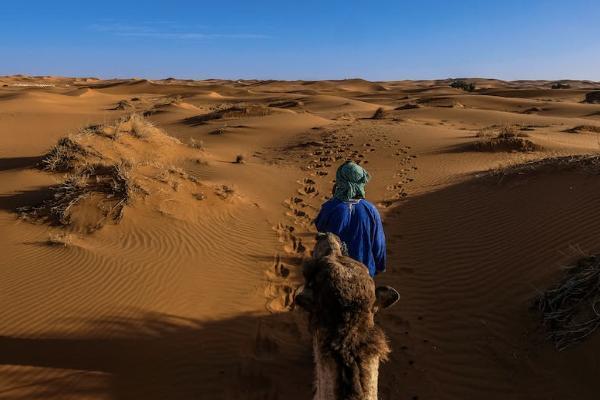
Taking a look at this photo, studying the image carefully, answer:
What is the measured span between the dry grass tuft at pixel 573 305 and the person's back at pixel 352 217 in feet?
6.81

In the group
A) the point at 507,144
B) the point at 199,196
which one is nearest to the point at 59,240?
the point at 199,196

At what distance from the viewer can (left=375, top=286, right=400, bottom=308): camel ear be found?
2430mm

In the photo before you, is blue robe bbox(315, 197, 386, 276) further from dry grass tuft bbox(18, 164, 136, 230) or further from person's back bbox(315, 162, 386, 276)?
dry grass tuft bbox(18, 164, 136, 230)

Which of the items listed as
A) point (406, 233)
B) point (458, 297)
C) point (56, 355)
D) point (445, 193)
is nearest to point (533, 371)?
point (458, 297)

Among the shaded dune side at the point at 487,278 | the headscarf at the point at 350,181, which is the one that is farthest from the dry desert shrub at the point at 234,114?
the headscarf at the point at 350,181

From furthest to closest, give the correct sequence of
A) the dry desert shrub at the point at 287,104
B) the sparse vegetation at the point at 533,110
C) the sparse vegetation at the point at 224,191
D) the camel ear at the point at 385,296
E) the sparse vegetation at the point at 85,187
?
the dry desert shrub at the point at 287,104 → the sparse vegetation at the point at 533,110 → the sparse vegetation at the point at 224,191 → the sparse vegetation at the point at 85,187 → the camel ear at the point at 385,296

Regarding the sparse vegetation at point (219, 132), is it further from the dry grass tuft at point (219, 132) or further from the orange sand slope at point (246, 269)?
the orange sand slope at point (246, 269)

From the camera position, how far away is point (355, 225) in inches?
154

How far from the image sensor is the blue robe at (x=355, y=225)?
388cm

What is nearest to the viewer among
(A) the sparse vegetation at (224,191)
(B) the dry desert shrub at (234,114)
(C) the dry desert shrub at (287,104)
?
(A) the sparse vegetation at (224,191)

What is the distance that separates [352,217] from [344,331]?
72.4 inches

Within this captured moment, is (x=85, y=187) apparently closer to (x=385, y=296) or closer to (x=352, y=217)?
(x=352, y=217)

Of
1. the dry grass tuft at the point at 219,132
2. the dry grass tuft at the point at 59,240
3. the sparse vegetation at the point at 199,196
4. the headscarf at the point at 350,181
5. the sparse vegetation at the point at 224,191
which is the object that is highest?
the headscarf at the point at 350,181

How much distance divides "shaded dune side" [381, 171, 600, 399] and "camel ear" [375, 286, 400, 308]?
2219mm
